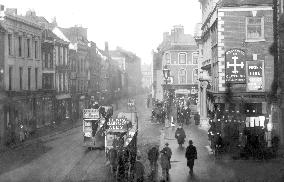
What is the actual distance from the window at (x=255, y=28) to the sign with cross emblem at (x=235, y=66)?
121 cm

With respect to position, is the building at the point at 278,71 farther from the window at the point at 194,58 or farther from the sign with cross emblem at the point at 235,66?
the window at the point at 194,58

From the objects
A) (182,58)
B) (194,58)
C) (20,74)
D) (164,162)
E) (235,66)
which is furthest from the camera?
(182,58)

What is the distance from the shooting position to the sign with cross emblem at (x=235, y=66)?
28875mm

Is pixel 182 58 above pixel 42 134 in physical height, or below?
above

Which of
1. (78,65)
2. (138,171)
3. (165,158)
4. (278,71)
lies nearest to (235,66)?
(278,71)

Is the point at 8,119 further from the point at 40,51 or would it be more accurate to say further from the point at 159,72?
the point at 159,72

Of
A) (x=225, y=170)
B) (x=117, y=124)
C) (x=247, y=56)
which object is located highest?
(x=247, y=56)

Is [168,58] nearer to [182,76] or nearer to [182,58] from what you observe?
[182,58]

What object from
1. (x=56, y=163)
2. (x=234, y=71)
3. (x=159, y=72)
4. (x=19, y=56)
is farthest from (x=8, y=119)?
(x=159, y=72)

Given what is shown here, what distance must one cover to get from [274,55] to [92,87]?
52.4 meters

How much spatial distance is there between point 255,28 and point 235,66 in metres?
2.59

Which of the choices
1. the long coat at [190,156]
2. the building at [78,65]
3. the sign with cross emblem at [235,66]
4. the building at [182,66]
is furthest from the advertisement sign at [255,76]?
the building at [182,66]

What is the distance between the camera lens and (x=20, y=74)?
4294cm

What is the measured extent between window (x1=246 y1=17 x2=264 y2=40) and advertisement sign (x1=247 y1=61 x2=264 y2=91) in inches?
62.3
